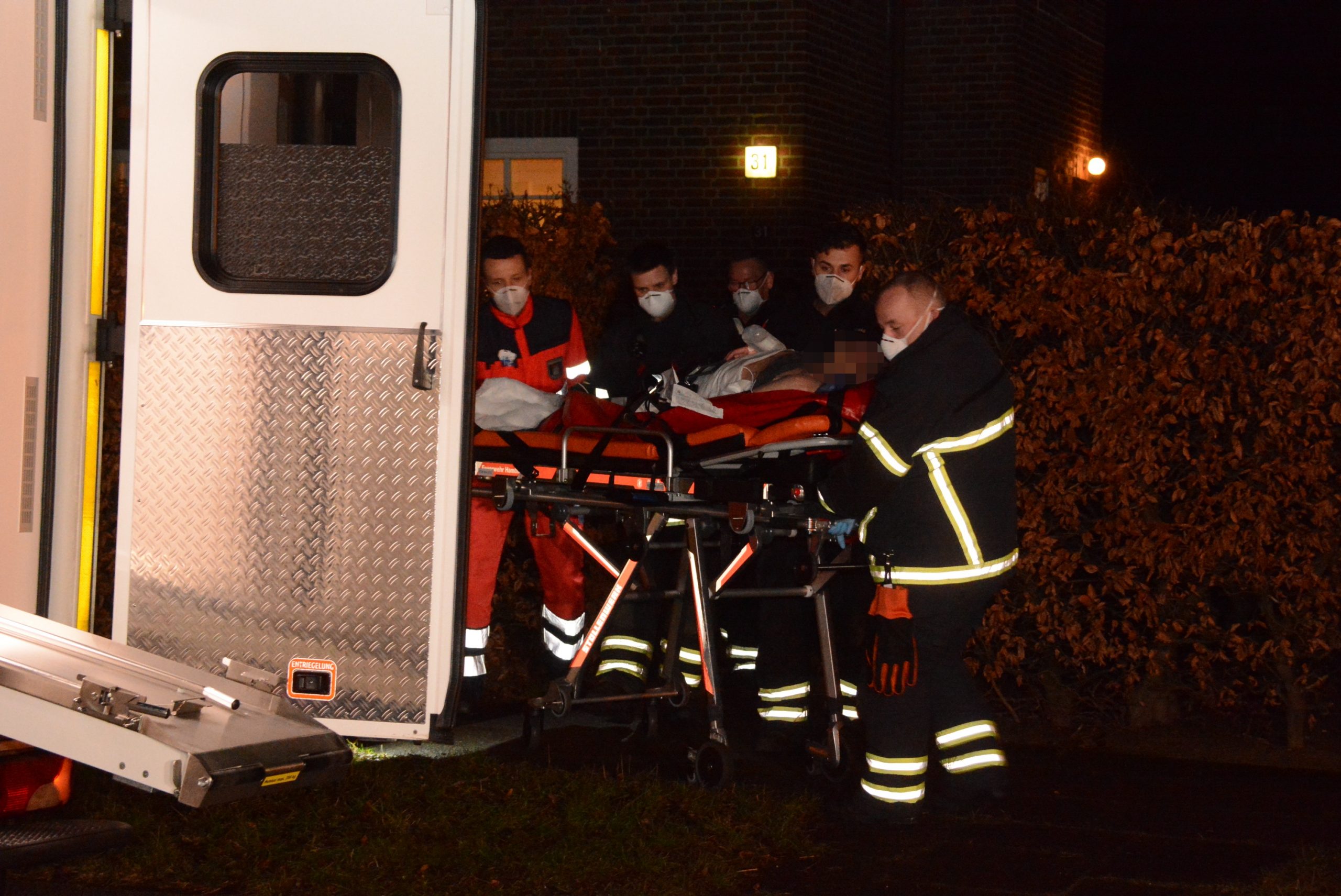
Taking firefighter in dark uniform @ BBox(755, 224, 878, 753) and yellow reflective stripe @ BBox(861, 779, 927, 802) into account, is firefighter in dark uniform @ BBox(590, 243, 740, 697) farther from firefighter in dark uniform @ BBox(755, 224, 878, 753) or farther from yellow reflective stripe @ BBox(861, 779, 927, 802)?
yellow reflective stripe @ BBox(861, 779, 927, 802)

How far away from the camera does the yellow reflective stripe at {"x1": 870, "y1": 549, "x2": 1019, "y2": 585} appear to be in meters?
4.82

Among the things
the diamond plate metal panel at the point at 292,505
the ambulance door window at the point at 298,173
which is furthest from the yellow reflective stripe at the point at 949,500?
the ambulance door window at the point at 298,173

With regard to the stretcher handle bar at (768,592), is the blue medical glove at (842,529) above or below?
above

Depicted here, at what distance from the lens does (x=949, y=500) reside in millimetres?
4801

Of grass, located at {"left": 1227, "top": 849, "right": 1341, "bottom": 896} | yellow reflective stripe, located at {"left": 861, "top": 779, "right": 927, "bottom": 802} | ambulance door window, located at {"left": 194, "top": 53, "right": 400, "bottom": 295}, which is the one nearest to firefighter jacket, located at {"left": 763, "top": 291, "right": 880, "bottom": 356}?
yellow reflective stripe, located at {"left": 861, "top": 779, "right": 927, "bottom": 802}

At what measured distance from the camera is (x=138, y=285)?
4234mm

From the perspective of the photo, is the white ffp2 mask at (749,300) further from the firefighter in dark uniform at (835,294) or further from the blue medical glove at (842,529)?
the blue medical glove at (842,529)

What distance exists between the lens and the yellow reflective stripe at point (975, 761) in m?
4.96

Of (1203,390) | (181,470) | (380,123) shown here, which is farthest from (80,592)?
(1203,390)

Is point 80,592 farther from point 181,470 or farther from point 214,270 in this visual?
point 214,270

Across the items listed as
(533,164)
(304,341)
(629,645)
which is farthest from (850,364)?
(533,164)

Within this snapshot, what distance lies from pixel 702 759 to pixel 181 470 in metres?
1.97

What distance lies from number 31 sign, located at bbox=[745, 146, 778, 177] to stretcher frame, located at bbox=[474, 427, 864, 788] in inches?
243

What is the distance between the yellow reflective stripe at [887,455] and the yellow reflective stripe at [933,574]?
1.02 ft
